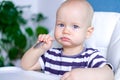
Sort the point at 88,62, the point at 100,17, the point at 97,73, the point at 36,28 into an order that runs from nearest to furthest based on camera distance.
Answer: the point at 97,73
the point at 88,62
the point at 100,17
the point at 36,28

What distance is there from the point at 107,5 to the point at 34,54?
51 cm

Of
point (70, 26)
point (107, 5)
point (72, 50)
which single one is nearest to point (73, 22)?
point (70, 26)

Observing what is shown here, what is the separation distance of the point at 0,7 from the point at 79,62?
1.19 meters

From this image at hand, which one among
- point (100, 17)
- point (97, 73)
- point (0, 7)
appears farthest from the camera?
point (0, 7)

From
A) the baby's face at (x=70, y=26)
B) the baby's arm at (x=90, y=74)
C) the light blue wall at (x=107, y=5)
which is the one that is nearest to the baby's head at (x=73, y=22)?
the baby's face at (x=70, y=26)

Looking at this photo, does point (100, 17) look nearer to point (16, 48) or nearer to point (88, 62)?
point (88, 62)

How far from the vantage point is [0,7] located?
2.08 metres

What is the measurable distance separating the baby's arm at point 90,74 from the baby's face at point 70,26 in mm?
141

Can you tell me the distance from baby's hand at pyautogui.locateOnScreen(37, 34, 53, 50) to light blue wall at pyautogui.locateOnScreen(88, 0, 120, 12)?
44 cm

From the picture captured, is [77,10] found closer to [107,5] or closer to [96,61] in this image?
[96,61]

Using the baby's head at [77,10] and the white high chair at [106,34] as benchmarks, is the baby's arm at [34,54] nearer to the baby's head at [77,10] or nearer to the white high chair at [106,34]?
the baby's head at [77,10]

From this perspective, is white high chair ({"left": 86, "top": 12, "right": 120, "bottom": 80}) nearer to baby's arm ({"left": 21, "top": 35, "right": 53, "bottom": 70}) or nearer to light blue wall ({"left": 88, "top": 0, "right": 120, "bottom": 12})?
light blue wall ({"left": 88, "top": 0, "right": 120, "bottom": 12})

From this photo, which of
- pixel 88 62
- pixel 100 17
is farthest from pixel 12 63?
pixel 88 62

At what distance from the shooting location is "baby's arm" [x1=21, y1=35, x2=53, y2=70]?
42.7 inches
